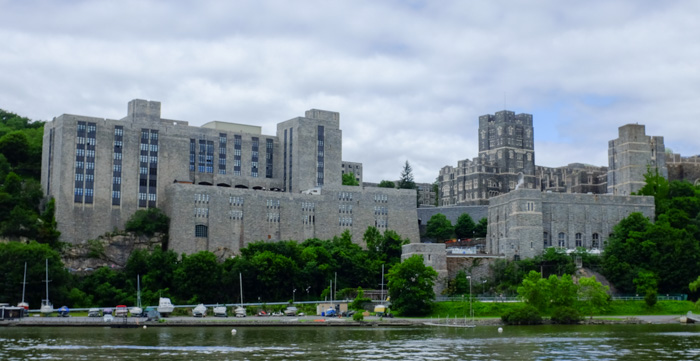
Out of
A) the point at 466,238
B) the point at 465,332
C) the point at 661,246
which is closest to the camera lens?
the point at 465,332

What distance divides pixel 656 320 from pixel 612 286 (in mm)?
17228

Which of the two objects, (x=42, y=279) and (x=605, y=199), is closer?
(x=42, y=279)

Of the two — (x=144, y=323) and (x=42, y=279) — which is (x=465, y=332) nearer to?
(x=144, y=323)

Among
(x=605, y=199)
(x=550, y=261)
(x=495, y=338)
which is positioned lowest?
(x=495, y=338)

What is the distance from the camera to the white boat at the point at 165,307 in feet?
375

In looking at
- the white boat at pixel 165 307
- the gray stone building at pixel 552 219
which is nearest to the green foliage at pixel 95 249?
the white boat at pixel 165 307

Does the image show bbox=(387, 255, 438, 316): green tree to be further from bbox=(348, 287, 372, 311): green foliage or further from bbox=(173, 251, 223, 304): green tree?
bbox=(173, 251, 223, 304): green tree

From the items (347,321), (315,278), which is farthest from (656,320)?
(315,278)

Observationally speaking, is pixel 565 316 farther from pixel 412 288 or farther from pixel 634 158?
pixel 634 158

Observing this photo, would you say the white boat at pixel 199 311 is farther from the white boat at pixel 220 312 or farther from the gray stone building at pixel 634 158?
the gray stone building at pixel 634 158

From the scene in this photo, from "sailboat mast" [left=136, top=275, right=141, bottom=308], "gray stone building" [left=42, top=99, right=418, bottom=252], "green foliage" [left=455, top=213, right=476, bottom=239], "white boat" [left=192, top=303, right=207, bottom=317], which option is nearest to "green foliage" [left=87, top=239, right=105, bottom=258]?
"gray stone building" [left=42, top=99, right=418, bottom=252]

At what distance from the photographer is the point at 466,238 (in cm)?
16588

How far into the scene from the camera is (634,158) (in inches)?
6644

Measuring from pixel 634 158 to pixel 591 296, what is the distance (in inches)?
2568
